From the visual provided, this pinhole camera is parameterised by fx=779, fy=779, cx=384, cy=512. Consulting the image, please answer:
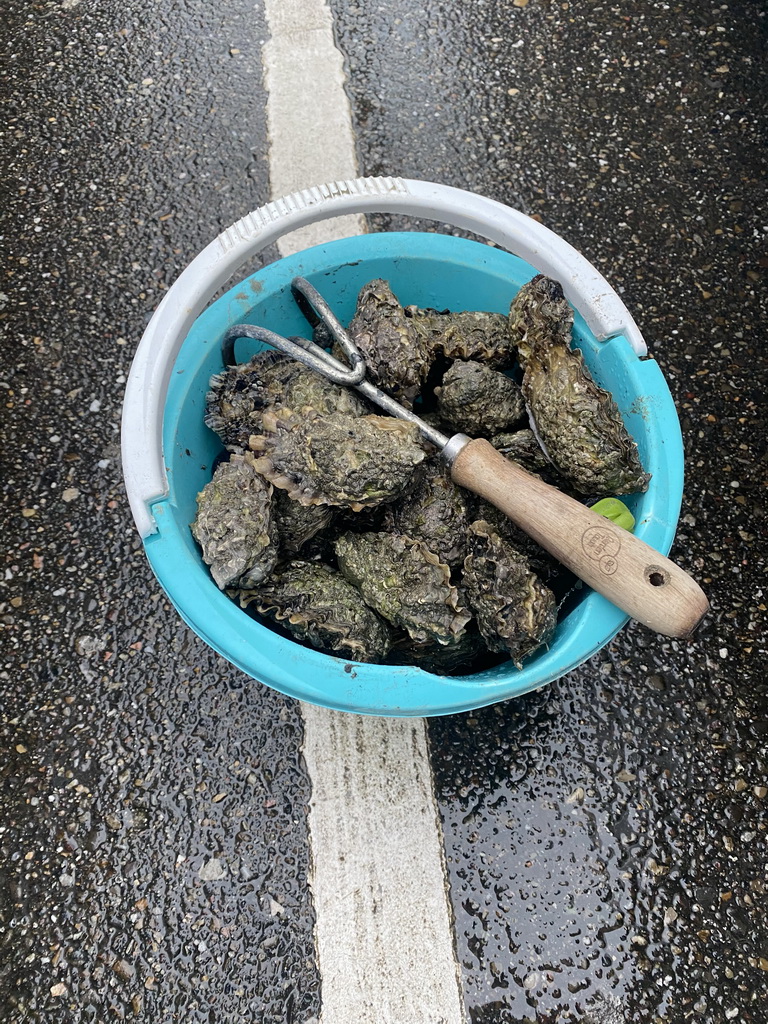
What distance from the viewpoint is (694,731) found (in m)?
2.00

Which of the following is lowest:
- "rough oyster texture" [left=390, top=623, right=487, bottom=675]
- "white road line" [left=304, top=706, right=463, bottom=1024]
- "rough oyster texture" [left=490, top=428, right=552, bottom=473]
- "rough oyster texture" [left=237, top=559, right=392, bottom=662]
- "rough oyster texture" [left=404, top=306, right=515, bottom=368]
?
"white road line" [left=304, top=706, right=463, bottom=1024]

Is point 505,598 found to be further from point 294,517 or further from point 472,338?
point 472,338

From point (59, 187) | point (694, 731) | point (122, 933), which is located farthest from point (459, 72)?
point (122, 933)

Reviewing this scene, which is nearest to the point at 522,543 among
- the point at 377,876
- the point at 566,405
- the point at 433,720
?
the point at 566,405

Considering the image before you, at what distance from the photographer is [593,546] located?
1.43 meters

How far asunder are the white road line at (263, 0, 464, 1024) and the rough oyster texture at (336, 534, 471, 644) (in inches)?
20.5

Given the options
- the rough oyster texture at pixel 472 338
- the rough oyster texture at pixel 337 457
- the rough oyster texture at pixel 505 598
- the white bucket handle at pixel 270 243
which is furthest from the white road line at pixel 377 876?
the rough oyster texture at pixel 472 338

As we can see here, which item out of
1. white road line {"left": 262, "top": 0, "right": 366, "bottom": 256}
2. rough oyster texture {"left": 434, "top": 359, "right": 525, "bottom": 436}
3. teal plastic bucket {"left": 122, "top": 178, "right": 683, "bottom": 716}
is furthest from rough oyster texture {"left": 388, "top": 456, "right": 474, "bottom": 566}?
white road line {"left": 262, "top": 0, "right": 366, "bottom": 256}

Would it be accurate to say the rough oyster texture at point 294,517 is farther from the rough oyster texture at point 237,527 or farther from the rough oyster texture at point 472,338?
the rough oyster texture at point 472,338

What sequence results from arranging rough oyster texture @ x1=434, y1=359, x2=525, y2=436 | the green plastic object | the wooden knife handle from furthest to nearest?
rough oyster texture @ x1=434, y1=359, x2=525, y2=436, the green plastic object, the wooden knife handle

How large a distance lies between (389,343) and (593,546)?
612 mm

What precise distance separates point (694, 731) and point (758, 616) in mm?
371

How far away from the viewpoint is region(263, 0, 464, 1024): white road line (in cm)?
176

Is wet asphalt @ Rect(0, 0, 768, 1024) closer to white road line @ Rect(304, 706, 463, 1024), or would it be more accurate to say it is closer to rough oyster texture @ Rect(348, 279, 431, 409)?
white road line @ Rect(304, 706, 463, 1024)
